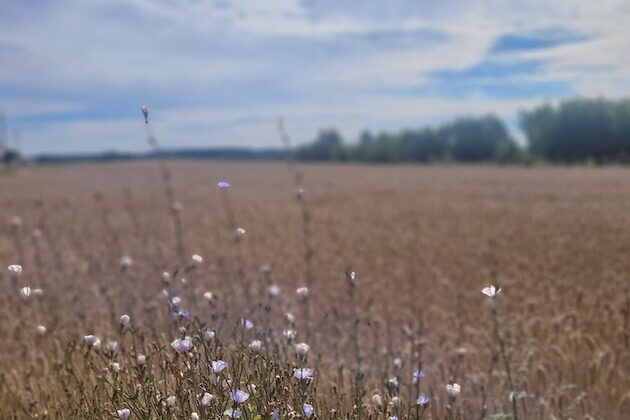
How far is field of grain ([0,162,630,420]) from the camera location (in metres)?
2.72

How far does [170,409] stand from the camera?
96.0 inches

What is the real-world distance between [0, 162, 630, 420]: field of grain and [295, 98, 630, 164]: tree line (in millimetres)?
59816

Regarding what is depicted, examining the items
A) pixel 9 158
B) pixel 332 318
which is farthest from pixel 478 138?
pixel 332 318

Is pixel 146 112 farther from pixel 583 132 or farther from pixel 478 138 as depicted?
pixel 478 138

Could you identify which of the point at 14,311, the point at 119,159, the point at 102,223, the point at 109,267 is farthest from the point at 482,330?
the point at 119,159

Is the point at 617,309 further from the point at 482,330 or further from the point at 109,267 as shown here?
the point at 109,267

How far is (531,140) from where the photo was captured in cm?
7769

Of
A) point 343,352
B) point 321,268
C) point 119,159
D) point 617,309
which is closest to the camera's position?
point 343,352

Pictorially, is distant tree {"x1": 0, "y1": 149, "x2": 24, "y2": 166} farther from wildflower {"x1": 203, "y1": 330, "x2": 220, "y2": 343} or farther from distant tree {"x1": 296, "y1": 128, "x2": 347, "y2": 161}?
wildflower {"x1": 203, "y1": 330, "x2": 220, "y2": 343}

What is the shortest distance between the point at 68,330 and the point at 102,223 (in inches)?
375

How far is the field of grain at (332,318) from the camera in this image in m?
2.72

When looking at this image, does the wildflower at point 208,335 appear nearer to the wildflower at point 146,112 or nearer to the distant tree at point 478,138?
the wildflower at point 146,112

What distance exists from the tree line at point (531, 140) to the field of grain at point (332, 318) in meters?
59.8

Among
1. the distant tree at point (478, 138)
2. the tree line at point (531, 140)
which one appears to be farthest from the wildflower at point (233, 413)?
the distant tree at point (478, 138)
